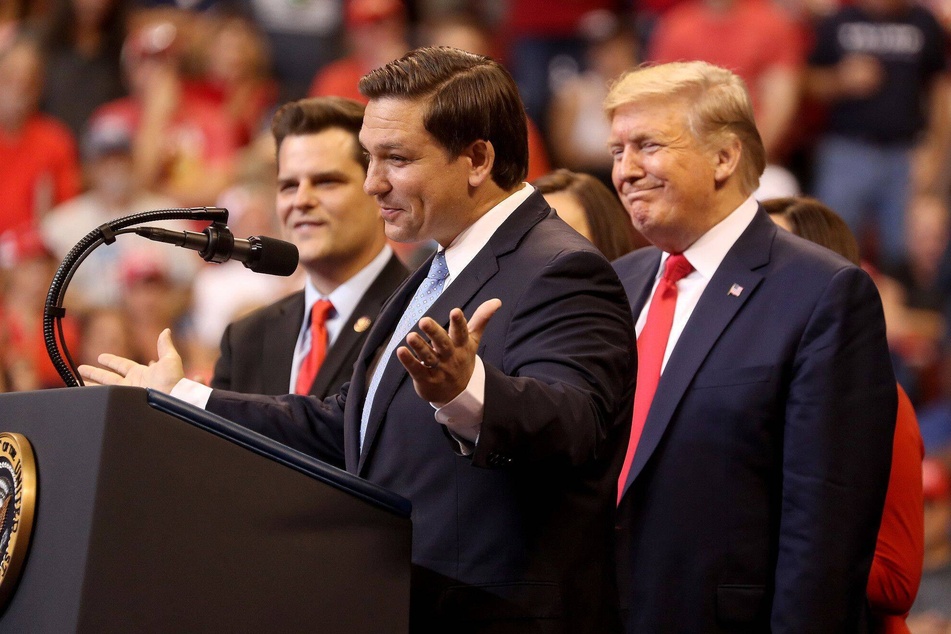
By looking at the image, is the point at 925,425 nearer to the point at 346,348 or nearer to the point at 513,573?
the point at 346,348

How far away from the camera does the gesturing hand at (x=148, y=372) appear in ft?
7.36

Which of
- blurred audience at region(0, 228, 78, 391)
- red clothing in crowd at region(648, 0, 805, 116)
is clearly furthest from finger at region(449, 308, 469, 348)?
red clothing in crowd at region(648, 0, 805, 116)

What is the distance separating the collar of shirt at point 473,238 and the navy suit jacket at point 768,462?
65 cm

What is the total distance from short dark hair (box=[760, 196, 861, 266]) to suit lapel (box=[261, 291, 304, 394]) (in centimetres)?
121

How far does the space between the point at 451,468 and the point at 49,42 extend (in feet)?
21.3

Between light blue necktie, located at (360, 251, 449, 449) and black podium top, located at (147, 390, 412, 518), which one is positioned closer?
black podium top, located at (147, 390, 412, 518)

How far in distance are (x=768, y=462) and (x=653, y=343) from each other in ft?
1.20

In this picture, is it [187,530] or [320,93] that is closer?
[187,530]

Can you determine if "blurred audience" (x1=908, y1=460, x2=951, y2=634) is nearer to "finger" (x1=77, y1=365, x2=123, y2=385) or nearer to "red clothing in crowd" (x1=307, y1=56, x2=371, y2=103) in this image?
"finger" (x1=77, y1=365, x2=123, y2=385)

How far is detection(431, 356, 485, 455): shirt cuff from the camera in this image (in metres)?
1.74

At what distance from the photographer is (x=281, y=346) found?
3.16m

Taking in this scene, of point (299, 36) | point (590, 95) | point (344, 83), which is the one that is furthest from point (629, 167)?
point (299, 36)

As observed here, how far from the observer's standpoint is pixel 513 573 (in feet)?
6.36

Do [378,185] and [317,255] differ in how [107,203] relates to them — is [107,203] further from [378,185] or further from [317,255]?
[378,185]
